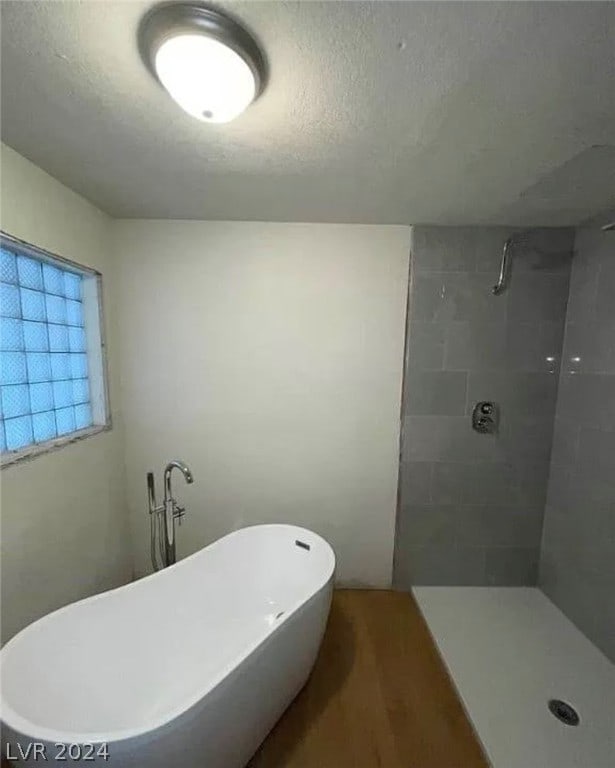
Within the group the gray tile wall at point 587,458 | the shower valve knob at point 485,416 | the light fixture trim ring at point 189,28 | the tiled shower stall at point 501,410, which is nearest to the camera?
the light fixture trim ring at point 189,28

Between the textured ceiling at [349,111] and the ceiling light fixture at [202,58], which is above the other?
the textured ceiling at [349,111]

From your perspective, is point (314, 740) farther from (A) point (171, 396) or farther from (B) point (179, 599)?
(A) point (171, 396)

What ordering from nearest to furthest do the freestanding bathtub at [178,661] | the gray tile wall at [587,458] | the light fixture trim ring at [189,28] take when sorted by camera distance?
the light fixture trim ring at [189,28] → the freestanding bathtub at [178,661] → the gray tile wall at [587,458]

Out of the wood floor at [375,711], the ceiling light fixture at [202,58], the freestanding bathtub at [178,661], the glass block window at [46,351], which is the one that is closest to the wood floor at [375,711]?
the wood floor at [375,711]

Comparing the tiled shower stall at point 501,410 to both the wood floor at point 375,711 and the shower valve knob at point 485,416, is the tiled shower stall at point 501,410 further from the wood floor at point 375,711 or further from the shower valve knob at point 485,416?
the wood floor at point 375,711

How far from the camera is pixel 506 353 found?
6.77 feet

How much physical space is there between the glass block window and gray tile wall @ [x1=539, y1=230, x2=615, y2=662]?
2.74 metres

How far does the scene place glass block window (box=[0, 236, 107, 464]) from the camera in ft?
4.51

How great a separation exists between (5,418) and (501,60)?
80.6 inches

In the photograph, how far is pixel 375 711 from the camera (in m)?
1.46

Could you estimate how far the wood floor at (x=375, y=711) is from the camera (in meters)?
1.29

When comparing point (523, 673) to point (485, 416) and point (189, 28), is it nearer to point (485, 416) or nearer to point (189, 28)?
point (485, 416)

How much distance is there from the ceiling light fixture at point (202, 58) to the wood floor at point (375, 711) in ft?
7.30

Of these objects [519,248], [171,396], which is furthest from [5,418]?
[519,248]
